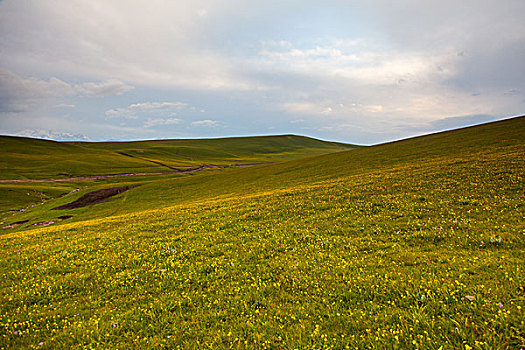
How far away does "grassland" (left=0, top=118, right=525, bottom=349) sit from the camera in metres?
6.13

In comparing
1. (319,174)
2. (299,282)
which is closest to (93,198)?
(319,174)

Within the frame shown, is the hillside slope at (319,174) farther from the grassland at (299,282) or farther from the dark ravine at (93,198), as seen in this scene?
the grassland at (299,282)

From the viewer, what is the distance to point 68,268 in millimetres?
12180

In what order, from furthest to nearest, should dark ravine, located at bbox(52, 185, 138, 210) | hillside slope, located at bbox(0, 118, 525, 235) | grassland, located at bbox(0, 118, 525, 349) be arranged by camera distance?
dark ravine, located at bbox(52, 185, 138, 210), hillside slope, located at bbox(0, 118, 525, 235), grassland, located at bbox(0, 118, 525, 349)

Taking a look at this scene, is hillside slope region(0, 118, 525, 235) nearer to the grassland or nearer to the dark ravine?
the dark ravine

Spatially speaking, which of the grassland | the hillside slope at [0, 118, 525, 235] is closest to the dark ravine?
the hillside slope at [0, 118, 525, 235]

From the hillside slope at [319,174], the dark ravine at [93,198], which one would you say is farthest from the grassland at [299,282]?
the dark ravine at [93,198]

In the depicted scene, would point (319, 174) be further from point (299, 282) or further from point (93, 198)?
point (93, 198)

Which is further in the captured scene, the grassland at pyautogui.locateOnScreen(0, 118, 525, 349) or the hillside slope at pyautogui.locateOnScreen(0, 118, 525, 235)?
the hillside slope at pyautogui.locateOnScreen(0, 118, 525, 235)

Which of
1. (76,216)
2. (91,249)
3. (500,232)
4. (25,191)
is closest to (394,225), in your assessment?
(500,232)

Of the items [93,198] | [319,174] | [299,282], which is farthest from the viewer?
[93,198]

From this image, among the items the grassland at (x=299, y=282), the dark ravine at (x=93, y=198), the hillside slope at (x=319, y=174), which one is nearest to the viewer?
the grassland at (x=299, y=282)

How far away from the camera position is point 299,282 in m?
8.70

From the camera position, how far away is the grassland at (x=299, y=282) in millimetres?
6133
